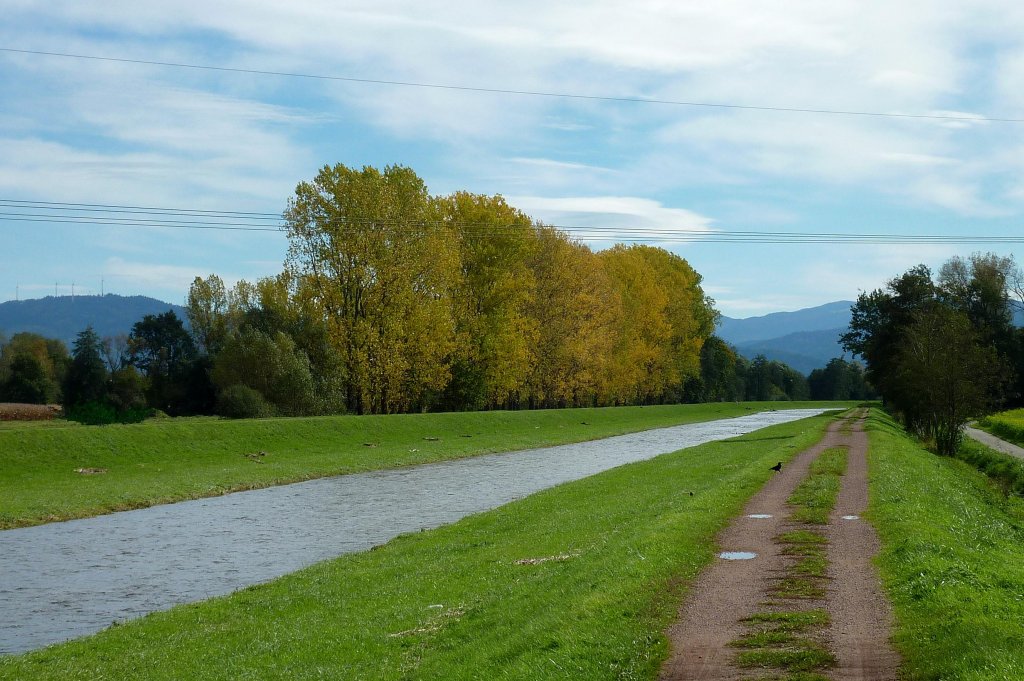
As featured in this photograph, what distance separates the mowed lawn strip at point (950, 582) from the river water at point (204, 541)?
12.1 metres

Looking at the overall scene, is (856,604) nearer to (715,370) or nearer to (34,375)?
(34,375)

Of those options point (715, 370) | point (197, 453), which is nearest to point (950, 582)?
point (197, 453)

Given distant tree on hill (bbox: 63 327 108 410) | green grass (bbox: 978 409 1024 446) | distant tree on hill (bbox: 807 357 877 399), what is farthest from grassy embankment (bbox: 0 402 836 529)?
distant tree on hill (bbox: 807 357 877 399)

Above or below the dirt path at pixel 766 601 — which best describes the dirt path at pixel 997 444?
below

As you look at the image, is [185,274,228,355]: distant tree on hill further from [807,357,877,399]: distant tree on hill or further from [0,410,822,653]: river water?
[807,357,877,399]: distant tree on hill

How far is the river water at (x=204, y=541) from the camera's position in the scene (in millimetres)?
17078

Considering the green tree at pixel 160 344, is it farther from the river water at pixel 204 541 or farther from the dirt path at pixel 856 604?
the dirt path at pixel 856 604

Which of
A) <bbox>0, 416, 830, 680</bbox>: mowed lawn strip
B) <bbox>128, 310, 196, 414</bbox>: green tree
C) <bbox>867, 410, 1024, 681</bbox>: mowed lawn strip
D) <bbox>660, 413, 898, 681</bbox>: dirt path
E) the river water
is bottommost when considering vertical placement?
the river water

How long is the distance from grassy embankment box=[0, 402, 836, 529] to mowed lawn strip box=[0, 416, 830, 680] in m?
13.0

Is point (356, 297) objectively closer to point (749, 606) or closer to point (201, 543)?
point (201, 543)

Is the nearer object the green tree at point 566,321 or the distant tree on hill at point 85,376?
the distant tree on hill at point 85,376

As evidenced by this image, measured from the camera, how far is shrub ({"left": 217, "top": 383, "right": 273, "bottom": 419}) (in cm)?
5594

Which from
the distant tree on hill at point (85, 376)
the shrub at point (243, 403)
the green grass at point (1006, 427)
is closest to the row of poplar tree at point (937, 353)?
the green grass at point (1006, 427)

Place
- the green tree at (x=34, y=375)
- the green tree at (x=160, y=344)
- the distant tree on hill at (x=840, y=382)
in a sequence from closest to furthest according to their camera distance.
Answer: the green tree at (x=34, y=375) → the green tree at (x=160, y=344) → the distant tree on hill at (x=840, y=382)
